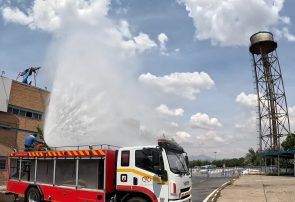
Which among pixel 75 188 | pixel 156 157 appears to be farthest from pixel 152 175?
pixel 75 188

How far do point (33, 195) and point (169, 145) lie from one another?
6.54m

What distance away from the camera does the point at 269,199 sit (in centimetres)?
1767

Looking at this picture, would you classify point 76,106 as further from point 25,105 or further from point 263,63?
point 263,63

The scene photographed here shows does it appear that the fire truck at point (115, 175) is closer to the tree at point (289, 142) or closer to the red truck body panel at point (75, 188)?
the red truck body panel at point (75, 188)

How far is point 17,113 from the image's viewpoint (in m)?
32.6

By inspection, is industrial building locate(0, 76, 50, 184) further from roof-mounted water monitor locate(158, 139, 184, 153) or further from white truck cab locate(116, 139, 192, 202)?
roof-mounted water monitor locate(158, 139, 184, 153)

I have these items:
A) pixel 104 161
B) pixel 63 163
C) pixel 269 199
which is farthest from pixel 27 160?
pixel 269 199

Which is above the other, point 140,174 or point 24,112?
Result: point 24,112

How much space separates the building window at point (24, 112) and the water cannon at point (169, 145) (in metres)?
23.1

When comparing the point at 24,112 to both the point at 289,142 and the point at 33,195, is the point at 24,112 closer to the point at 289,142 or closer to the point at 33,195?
the point at 33,195

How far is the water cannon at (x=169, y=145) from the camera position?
11.6 m

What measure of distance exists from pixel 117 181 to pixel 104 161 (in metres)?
0.80

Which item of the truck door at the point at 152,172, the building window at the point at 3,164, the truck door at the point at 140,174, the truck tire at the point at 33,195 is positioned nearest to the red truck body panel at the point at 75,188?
the truck tire at the point at 33,195

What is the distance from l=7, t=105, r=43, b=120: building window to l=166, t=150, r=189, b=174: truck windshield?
23.1 meters
